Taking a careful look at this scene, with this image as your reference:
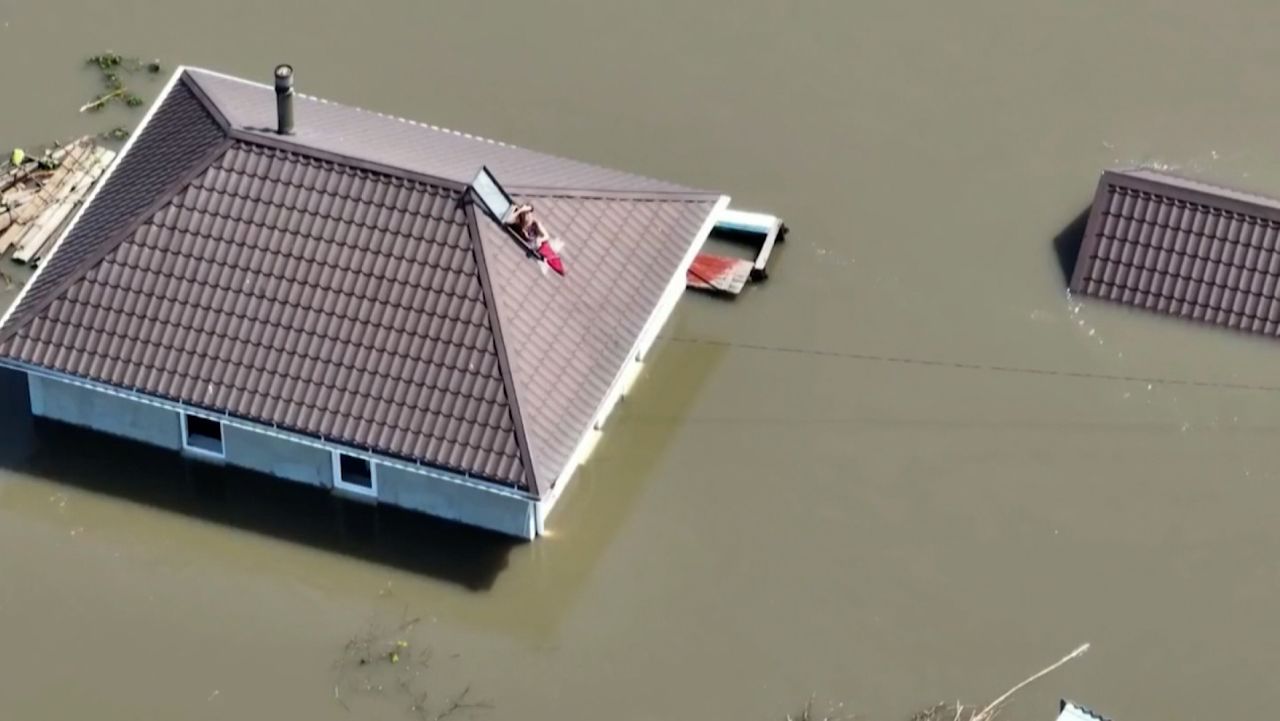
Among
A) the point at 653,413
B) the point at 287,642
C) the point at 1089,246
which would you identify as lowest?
the point at 287,642

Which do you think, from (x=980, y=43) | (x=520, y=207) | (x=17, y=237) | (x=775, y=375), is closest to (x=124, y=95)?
(x=17, y=237)

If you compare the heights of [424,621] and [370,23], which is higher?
[370,23]

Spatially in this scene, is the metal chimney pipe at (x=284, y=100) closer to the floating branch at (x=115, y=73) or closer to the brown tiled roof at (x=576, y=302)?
the brown tiled roof at (x=576, y=302)

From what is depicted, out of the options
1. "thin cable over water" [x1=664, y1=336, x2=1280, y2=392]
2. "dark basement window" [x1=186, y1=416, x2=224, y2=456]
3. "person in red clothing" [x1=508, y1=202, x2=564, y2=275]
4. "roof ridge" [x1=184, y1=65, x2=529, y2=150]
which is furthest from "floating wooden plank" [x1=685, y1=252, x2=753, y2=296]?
"dark basement window" [x1=186, y1=416, x2=224, y2=456]

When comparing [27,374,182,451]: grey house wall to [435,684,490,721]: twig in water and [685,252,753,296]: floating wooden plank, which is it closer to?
[435,684,490,721]: twig in water

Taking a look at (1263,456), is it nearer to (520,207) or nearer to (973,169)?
(973,169)

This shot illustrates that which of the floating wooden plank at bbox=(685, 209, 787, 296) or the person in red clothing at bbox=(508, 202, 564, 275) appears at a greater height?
the person in red clothing at bbox=(508, 202, 564, 275)

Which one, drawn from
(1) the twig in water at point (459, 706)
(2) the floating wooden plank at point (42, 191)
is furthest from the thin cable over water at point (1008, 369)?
(2) the floating wooden plank at point (42, 191)
